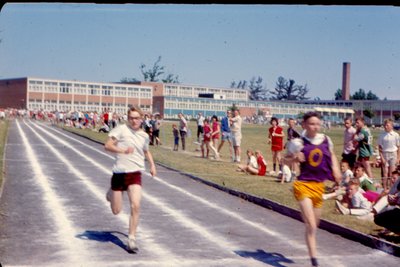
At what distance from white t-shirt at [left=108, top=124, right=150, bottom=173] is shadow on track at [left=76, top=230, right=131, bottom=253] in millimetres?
1012

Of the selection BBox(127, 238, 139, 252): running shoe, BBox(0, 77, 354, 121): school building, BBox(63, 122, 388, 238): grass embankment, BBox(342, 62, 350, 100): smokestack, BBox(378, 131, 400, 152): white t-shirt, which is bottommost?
BBox(63, 122, 388, 238): grass embankment

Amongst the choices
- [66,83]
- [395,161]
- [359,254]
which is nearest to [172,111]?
[66,83]

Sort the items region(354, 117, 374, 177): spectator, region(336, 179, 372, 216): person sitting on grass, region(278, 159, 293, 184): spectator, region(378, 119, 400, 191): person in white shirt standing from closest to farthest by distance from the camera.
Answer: region(336, 179, 372, 216): person sitting on grass, region(378, 119, 400, 191): person in white shirt standing, region(354, 117, 374, 177): spectator, region(278, 159, 293, 184): spectator

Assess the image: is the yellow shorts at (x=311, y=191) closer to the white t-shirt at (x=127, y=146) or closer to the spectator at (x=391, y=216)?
the spectator at (x=391, y=216)

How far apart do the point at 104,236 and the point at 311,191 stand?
10.0 feet

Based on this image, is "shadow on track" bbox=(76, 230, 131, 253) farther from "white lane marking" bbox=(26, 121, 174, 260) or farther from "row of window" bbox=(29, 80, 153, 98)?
"row of window" bbox=(29, 80, 153, 98)

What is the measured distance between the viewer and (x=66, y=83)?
75.2 metres

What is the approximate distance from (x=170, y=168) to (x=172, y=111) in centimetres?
7332

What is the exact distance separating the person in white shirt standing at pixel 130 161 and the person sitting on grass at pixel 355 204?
4375mm

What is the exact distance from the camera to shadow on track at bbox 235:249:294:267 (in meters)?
6.97

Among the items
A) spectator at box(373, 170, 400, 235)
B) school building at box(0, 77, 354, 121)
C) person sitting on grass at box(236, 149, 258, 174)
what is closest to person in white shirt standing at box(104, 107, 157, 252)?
spectator at box(373, 170, 400, 235)

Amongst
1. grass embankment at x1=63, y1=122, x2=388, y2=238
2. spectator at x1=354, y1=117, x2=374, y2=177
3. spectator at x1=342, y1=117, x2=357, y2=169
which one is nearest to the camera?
grass embankment at x1=63, y1=122, x2=388, y2=238

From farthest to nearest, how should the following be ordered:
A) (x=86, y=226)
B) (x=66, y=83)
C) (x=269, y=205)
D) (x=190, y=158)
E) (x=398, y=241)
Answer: (x=66, y=83) < (x=190, y=158) < (x=269, y=205) < (x=86, y=226) < (x=398, y=241)

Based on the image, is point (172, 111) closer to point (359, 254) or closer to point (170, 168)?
point (170, 168)
